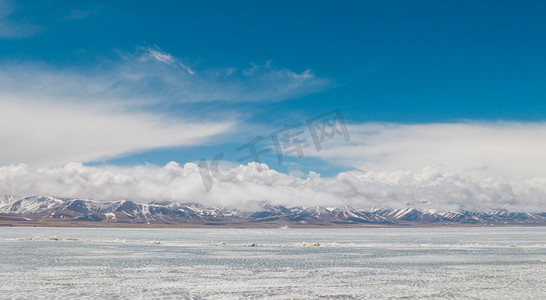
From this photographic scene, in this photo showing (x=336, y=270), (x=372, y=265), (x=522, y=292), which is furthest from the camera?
(x=372, y=265)

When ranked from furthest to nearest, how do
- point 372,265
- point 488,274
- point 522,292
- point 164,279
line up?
point 372,265, point 488,274, point 164,279, point 522,292

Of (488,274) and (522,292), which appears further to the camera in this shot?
(488,274)

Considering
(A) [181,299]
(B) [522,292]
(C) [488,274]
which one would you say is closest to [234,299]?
(A) [181,299]

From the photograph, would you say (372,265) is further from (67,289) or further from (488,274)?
(67,289)

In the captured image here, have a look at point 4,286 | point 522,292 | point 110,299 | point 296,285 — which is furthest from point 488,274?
point 4,286

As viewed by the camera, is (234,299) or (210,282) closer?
(234,299)

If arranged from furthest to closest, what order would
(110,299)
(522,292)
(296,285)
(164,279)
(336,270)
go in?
(336,270), (164,279), (296,285), (522,292), (110,299)

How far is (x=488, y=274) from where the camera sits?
1948 inches

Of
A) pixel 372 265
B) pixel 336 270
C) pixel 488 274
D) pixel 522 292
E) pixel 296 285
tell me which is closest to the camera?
pixel 522 292

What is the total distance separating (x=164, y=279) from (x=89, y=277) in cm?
739

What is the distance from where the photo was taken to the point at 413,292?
121 ft

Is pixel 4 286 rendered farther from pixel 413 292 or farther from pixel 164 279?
pixel 413 292

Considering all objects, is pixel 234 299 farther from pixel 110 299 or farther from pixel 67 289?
pixel 67 289

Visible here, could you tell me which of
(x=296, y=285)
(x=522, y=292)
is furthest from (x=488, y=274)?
(x=296, y=285)
